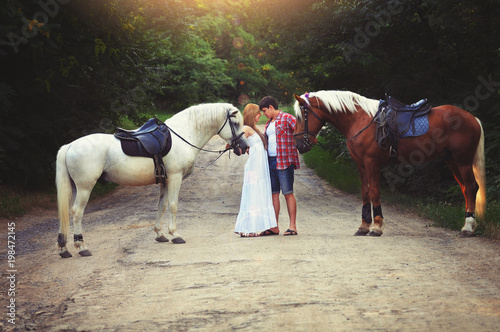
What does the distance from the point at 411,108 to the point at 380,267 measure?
11.2ft

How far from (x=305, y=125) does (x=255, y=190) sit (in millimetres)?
1253

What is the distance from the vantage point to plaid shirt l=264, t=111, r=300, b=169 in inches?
307

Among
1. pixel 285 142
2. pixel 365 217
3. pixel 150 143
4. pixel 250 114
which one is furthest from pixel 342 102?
pixel 150 143

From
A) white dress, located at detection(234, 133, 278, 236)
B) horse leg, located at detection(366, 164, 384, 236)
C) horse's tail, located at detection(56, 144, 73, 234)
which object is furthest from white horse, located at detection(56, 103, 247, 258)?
horse leg, located at detection(366, 164, 384, 236)

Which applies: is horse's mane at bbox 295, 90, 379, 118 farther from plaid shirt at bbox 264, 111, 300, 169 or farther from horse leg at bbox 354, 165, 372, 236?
horse leg at bbox 354, 165, 372, 236

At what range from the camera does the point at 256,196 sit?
7.88m

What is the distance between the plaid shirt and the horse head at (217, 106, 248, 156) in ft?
1.73

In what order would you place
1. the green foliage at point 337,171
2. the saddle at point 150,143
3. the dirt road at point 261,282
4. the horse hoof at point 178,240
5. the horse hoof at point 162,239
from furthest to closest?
the green foliage at point 337,171 → the horse hoof at point 162,239 → the horse hoof at point 178,240 → the saddle at point 150,143 → the dirt road at point 261,282

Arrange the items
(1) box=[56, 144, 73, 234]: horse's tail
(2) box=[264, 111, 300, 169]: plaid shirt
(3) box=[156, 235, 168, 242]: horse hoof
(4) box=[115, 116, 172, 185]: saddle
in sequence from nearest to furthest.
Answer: (1) box=[56, 144, 73, 234]: horse's tail
(4) box=[115, 116, 172, 185]: saddle
(2) box=[264, 111, 300, 169]: plaid shirt
(3) box=[156, 235, 168, 242]: horse hoof

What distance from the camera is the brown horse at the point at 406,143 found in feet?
26.0

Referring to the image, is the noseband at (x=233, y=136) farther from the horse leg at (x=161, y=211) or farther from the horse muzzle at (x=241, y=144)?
the horse leg at (x=161, y=211)

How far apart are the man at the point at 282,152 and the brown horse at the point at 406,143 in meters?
0.38

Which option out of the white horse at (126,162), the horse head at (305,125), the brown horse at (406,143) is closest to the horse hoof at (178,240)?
the white horse at (126,162)

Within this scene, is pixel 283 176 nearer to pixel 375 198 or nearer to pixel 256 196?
pixel 256 196
